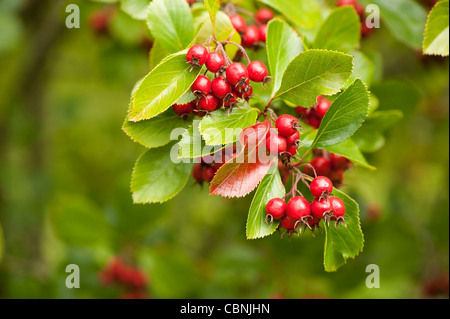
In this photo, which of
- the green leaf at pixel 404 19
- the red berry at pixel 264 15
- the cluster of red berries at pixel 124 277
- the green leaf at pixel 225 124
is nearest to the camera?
the green leaf at pixel 225 124

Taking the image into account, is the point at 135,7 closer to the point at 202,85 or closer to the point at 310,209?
the point at 202,85

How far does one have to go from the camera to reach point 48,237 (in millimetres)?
3398

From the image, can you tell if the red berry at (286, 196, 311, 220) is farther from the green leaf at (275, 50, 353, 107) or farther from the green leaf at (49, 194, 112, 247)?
the green leaf at (49, 194, 112, 247)

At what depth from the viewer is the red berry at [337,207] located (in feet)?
2.57

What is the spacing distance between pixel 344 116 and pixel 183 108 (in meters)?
0.31

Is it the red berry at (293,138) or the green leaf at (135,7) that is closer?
the red berry at (293,138)

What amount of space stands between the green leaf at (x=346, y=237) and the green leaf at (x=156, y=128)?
35 cm

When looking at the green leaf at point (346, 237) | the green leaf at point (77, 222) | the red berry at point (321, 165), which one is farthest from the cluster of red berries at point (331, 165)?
the green leaf at point (77, 222)

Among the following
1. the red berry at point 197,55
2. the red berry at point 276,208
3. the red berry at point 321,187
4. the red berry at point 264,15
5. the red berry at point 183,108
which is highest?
the red berry at point 264,15

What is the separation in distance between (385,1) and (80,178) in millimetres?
3704

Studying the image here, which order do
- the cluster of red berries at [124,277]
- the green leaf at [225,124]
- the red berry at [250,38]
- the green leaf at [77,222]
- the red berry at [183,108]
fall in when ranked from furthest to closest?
the cluster of red berries at [124,277], the green leaf at [77,222], the red berry at [250,38], the red berry at [183,108], the green leaf at [225,124]

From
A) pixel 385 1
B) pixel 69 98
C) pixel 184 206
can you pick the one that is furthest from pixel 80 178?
pixel 385 1

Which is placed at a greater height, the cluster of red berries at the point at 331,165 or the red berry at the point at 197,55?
the red berry at the point at 197,55

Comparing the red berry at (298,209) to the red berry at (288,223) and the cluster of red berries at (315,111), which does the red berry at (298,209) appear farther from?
the cluster of red berries at (315,111)
